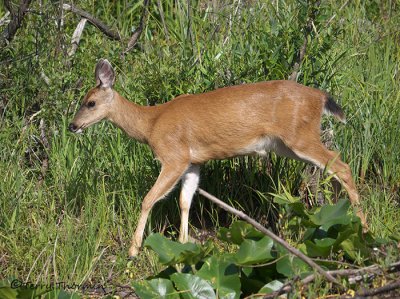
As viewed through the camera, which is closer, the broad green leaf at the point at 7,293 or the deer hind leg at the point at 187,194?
the broad green leaf at the point at 7,293

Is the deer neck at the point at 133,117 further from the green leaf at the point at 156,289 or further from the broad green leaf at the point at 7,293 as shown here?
the broad green leaf at the point at 7,293

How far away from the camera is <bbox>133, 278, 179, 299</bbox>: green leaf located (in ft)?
18.9

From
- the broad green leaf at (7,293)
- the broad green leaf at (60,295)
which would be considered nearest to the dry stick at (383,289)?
the broad green leaf at (60,295)

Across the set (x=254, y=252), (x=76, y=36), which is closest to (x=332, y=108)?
(x=254, y=252)

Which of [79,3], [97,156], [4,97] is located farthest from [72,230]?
[79,3]

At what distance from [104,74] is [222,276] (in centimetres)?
270

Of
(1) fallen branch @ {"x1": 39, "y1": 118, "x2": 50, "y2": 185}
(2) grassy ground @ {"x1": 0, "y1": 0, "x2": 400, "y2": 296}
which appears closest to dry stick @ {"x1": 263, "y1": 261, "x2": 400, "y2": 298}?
(2) grassy ground @ {"x1": 0, "y1": 0, "x2": 400, "y2": 296}

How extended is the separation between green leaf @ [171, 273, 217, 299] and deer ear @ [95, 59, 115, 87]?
2597 millimetres

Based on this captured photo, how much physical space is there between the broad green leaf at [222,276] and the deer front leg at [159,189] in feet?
4.86

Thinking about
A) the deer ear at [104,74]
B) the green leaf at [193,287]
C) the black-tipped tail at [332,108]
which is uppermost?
the deer ear at [104,74]

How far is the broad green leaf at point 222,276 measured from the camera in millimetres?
5801

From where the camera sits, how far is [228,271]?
584 centimetres

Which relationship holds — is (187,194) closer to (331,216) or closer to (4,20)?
(331,216)

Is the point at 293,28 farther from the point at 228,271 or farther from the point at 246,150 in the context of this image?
the point at 228,271
